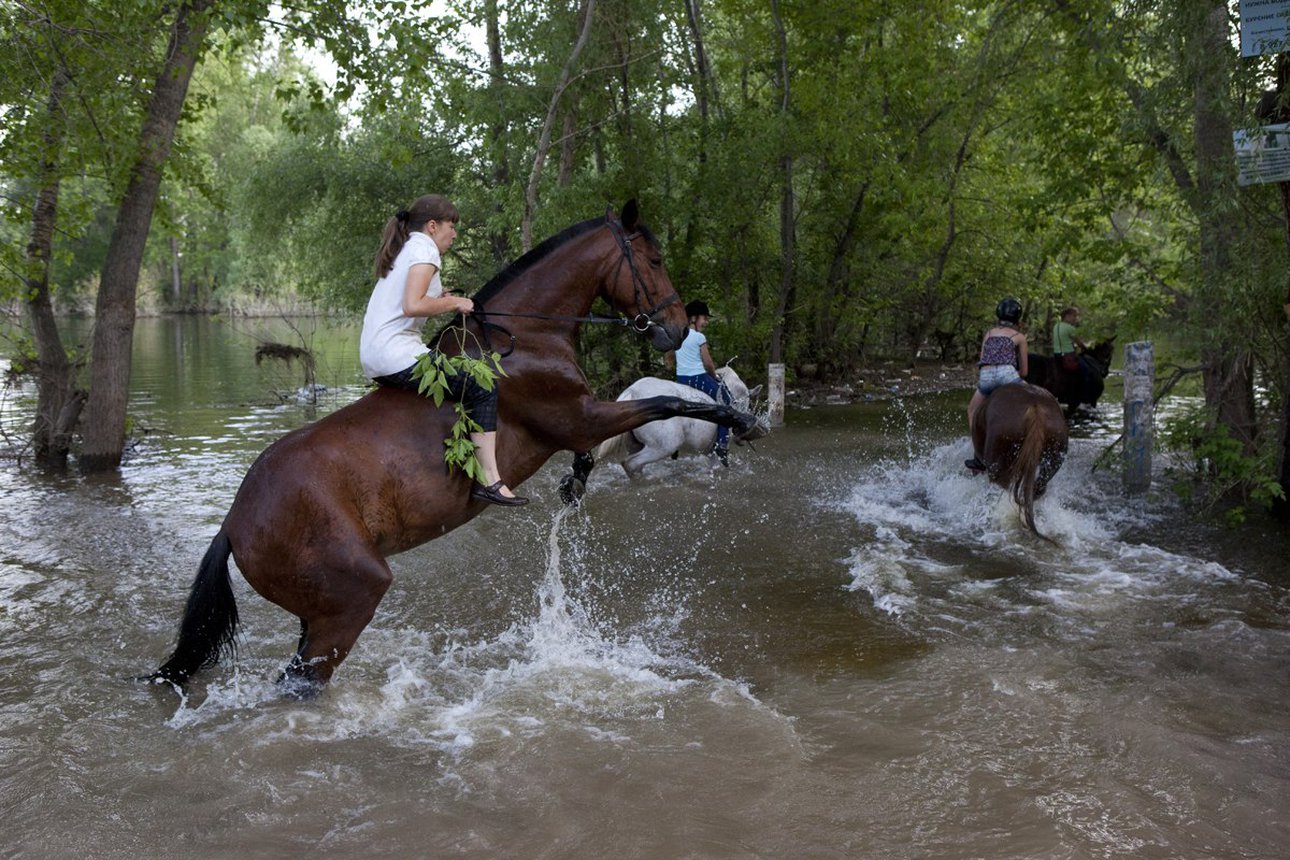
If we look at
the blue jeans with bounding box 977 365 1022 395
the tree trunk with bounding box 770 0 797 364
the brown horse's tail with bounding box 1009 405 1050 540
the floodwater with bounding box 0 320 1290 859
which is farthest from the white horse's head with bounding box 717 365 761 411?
the tree trunk with bounding box 770 0 797 364

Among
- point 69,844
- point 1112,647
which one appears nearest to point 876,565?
point 1112,647

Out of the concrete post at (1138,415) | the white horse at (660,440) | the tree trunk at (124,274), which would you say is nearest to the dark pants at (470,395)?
the white horse at (660,440)

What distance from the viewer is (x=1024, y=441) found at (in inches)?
386

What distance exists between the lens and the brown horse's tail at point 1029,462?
957cm

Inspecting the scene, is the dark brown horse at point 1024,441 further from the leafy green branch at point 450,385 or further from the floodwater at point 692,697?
the leafy green branch at point 450,385

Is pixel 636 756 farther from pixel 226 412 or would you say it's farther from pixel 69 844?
pixel 226 412

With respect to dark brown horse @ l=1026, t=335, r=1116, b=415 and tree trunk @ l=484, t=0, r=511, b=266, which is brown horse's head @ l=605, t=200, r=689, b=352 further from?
dark brown horse @ l=1026, t=335, r=1116, b=415

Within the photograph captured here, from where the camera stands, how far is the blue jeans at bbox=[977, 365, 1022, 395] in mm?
10797

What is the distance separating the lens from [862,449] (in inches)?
603

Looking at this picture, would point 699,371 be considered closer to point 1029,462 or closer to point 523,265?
point 1029,462

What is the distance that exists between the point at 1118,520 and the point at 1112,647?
4.40m

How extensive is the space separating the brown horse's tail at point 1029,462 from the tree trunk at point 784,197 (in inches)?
384

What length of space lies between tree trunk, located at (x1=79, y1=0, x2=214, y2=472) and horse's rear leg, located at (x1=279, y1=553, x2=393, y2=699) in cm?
964

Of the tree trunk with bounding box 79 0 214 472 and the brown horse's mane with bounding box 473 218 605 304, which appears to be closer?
the brown horse's mane with bounding box 473 218 605 304
